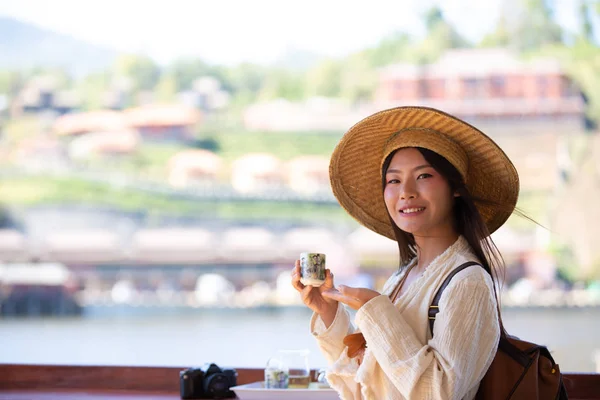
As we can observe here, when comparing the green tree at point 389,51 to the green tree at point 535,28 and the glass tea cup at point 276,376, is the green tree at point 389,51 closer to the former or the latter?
the green tree at point 535,28

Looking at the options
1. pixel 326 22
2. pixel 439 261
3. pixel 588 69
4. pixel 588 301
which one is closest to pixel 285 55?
pixel 326 22

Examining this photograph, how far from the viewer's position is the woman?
1.17 meters

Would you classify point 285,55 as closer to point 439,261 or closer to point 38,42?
point 38,42

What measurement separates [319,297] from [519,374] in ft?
1.24

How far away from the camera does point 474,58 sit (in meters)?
23.9

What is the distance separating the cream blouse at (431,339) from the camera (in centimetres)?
116

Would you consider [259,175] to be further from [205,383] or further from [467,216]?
[467,216]

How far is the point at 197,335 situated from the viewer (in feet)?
68.6

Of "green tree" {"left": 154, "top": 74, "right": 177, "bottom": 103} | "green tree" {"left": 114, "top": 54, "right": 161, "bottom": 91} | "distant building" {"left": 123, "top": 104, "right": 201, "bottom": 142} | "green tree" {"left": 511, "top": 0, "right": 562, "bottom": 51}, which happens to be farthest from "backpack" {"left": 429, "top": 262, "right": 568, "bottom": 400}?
"green tree" {"left": 114, "top": 54, "right": 161, "bottom": 91}

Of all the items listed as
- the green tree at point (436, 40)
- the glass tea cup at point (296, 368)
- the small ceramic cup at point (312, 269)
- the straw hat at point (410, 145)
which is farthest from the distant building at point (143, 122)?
the small ceramic cup at point (312, 269)

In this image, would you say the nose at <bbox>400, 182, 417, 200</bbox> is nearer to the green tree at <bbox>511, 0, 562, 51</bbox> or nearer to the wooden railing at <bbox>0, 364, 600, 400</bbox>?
the wooden railing at <bbox>0, 364, 600, 400</bbox>

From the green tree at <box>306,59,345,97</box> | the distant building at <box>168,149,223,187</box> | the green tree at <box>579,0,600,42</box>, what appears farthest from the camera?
the green tree at <box>306,59,345,97</box>

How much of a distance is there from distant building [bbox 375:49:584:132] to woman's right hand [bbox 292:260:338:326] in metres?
22.5

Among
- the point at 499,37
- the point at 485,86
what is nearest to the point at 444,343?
the point at 485,86
